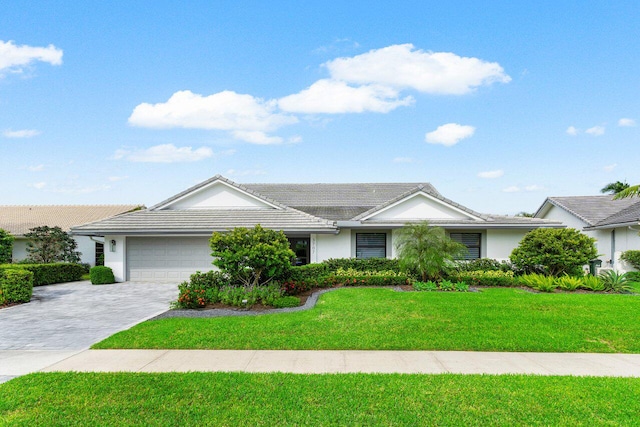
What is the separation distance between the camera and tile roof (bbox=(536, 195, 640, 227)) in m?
22.7

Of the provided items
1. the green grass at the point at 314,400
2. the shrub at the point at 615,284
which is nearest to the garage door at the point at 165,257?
the green grass at the point at 314,400

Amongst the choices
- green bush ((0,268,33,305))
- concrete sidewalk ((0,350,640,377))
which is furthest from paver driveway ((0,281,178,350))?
concrete sidewalk ((0,350,640,377))

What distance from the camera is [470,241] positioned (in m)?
18.4

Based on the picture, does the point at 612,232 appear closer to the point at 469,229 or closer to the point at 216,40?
the point at 469,229

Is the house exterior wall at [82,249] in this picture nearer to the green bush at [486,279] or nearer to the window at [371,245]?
the window at [371,245]

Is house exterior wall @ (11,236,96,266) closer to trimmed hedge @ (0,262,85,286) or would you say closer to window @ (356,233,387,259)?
trimmed hedge @ (0,262,85,286)

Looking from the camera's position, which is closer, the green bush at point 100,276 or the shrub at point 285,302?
the shrub at point 285,302

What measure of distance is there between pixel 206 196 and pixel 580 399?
1818 centimetres

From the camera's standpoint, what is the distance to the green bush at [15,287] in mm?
12070

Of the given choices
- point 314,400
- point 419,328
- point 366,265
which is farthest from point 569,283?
point 314,400

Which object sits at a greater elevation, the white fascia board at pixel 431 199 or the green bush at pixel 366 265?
the white fascia board at pixel 431 199

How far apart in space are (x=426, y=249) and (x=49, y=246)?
66.9 ft

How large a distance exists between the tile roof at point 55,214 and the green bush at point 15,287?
15.4 m

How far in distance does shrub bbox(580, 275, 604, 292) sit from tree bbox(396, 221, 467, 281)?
15.1 feet
